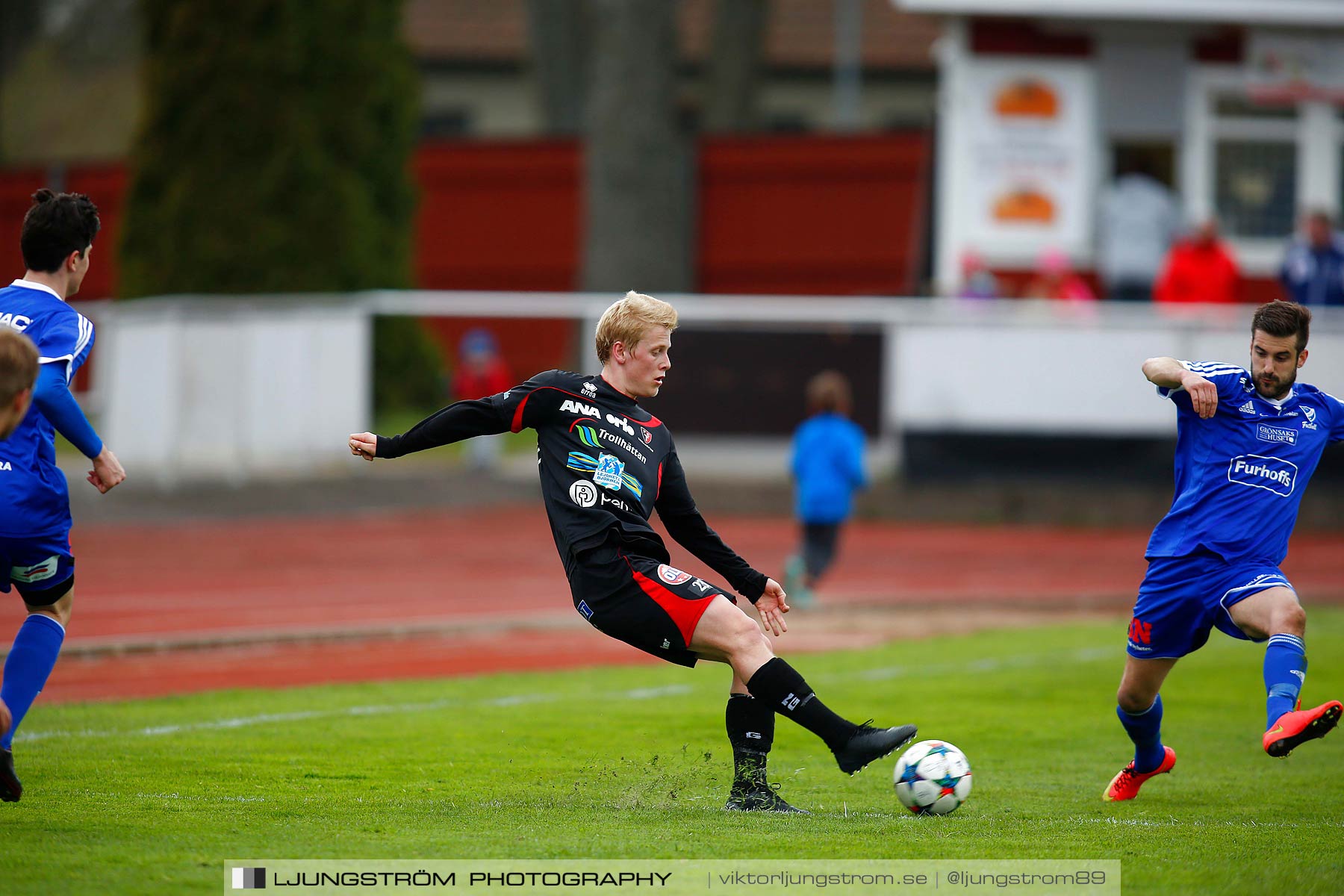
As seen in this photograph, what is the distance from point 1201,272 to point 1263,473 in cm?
1347

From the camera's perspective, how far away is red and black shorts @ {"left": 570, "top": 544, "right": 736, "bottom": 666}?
238 inches

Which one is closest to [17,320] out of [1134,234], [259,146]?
[1134,234]

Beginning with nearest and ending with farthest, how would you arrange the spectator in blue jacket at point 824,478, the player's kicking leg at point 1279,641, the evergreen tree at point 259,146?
the player's kicking leg at point 1279,641 < the spectator in blue jacket at point 824,478 < the evergreen tree at point 259,146

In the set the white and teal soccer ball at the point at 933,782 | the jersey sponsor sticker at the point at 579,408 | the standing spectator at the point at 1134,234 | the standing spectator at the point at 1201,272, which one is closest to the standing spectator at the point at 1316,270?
the standing spectator at the point at 1201,272

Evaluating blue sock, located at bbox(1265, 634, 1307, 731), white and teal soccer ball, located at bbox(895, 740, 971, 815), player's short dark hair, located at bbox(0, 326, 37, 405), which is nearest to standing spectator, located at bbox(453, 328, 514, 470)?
white and teal soccer ball, located at bbox(895, 740, 971, 815)

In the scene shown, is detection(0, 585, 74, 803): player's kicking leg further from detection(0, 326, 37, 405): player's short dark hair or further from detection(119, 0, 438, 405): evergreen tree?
detection(119, 0, 438, 405): evergreen tree

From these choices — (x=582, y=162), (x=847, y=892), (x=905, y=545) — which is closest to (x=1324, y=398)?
(x=847, y=892)

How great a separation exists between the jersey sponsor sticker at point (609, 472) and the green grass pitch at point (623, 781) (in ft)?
4.01

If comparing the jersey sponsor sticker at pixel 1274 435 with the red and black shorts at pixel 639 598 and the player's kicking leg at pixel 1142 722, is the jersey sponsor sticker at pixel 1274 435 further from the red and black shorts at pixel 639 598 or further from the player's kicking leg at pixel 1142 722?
the red and black shorts at pixel 639 598

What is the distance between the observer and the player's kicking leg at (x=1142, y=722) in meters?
6.81

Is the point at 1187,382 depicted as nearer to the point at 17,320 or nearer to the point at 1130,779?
the point at 1130,779

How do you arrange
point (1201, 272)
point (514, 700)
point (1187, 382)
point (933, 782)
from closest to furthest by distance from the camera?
point (933, 782) < point (1187, 382) < point (514, 700) < point (1201, 272)

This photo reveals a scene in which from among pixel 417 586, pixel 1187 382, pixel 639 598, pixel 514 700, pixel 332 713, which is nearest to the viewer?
pixel 639 598

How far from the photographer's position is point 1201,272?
19.4 m
